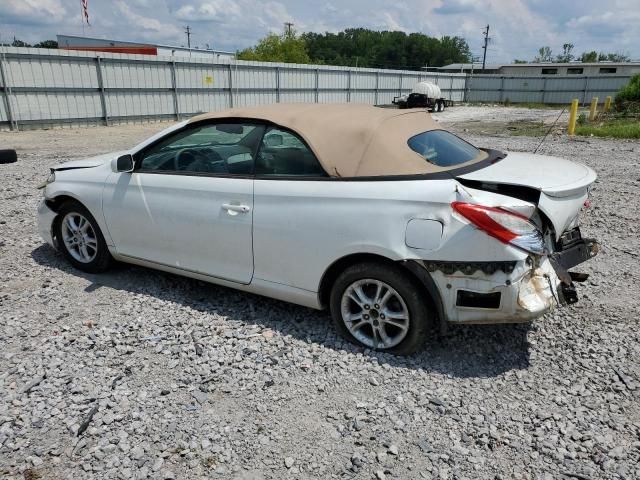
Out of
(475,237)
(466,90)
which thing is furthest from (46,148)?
(466,90)

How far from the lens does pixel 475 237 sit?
288cm

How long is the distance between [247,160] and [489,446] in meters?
2.47

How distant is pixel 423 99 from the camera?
3366cm

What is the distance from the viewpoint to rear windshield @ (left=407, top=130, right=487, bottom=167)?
3441 mm

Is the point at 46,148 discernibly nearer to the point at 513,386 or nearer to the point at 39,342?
the point at 39,342

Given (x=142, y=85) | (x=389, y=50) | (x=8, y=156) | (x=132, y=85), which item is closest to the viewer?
(x=8, y=156)

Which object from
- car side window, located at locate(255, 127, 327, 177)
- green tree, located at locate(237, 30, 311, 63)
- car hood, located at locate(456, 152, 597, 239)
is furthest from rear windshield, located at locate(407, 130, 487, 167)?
green tree, located at locate(237, 30, 311, 63)

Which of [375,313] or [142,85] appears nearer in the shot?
[375,313]

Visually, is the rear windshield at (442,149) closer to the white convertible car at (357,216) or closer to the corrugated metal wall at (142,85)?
the white convertible car at (357,216)

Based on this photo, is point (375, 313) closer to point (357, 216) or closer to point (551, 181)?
point (357, 216)

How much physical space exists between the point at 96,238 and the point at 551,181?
383 centimetres

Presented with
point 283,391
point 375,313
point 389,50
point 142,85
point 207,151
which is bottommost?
point 283,391

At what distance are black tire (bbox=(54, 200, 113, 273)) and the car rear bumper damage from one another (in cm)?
303

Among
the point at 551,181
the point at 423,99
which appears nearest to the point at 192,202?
the point at 551,181
